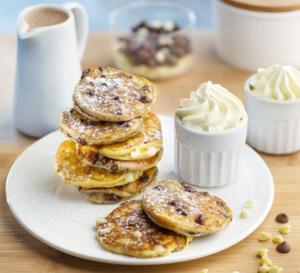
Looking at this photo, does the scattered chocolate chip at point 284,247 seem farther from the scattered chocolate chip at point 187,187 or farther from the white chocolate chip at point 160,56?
the white chocolate chip at point 160,56

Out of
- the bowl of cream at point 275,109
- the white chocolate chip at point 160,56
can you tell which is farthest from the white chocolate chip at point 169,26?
the bowl of cream at point 275,109

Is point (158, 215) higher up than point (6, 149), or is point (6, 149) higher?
point (158, 215)

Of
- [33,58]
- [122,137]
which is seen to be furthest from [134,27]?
[122,137]

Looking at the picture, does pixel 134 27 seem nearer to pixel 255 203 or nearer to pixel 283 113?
pixel 283 113

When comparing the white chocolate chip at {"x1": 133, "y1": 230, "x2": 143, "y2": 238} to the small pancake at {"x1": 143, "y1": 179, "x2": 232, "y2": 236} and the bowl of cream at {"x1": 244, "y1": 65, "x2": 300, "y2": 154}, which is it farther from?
the bowl of cream at {"x1": 244, "y1": 65, "x2": 300, "y2": 154}

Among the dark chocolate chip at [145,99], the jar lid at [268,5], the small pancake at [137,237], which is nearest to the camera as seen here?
the small pancake at [137,237]
